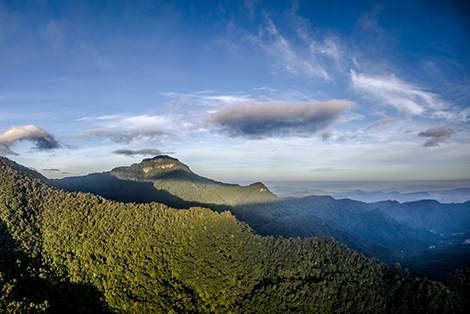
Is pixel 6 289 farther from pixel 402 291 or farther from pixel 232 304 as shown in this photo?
pixel 402 291

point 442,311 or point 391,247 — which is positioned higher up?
point 442,311

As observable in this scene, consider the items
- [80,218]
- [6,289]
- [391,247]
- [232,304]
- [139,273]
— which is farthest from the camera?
[391,247]

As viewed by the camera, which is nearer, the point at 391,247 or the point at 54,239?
the point at 54,239

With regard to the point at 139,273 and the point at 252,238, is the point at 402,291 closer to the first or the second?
the point at 252,238

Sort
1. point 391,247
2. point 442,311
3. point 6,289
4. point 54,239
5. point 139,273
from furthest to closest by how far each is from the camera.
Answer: point 391,247
point 54,239
point 139,273
point 442,311
point 6,289

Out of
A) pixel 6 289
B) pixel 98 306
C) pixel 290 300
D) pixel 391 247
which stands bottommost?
pixel 391 247

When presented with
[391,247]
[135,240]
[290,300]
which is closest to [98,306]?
[135,240]
